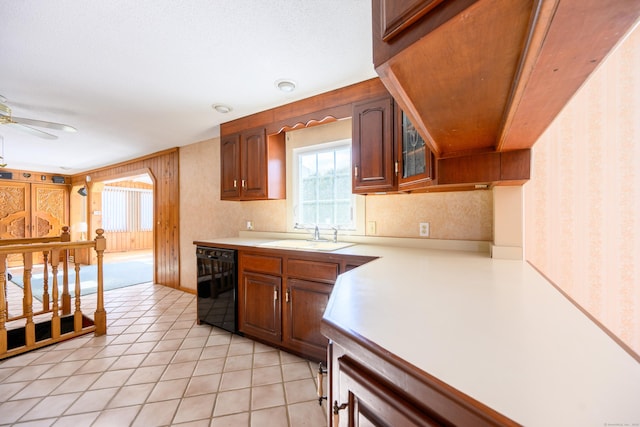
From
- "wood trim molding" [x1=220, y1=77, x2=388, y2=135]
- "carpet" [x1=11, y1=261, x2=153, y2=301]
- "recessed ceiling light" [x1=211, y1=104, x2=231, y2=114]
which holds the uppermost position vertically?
"recessed ceiling light" [x1=211, y1=104, x2=231, y2=114]

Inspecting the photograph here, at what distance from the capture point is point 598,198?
126 cm

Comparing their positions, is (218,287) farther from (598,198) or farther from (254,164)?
(598,198)

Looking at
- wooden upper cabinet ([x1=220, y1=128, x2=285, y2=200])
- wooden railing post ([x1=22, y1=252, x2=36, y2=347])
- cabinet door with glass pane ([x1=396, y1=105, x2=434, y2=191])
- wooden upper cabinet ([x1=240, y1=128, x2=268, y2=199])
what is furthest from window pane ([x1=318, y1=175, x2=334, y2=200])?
wooden railing post ([x1=22, y1=252, x2=36, y2=347])

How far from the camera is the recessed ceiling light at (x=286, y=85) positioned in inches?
81.7

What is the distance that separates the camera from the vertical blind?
799 centimetres

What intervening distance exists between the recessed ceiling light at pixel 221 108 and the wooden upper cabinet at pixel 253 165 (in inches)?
11.0

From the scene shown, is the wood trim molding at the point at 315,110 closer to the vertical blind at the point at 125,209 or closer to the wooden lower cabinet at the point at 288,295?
the wooden lower cabinet at the point at 288,295

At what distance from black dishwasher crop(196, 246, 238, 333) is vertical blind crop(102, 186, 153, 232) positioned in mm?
7333

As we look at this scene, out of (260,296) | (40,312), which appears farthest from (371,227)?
(40,312)

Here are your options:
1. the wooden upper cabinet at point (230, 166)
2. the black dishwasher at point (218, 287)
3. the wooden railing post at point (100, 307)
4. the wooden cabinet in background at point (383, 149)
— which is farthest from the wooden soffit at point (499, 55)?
the wooden railing post at point (100, 307)

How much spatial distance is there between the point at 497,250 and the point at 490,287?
2.28 feet

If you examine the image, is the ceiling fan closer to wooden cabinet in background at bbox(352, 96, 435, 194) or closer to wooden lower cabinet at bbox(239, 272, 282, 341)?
wooden lower cabinet at bbox(239, 272, 282, 341)

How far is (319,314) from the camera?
1925 millimetres

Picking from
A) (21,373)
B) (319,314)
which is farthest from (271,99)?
(21,373)
